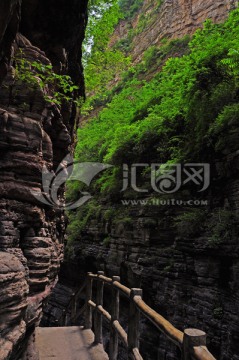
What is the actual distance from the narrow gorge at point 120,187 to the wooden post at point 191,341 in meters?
2.31

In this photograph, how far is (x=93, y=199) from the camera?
53.1 ft

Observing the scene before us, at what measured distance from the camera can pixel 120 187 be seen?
13.2 metres

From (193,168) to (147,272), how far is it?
387 cm

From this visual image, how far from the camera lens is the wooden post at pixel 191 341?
227 cm

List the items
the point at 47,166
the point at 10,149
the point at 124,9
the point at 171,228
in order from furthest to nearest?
the point at 124,9 → the point at 171,228 → the point at 47,166 → the point at 10,149

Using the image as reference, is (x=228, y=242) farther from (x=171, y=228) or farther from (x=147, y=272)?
(x=147, y=272)

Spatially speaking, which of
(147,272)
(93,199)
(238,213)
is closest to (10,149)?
(238,213)

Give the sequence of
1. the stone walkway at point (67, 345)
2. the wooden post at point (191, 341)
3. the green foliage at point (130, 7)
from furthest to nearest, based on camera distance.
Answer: the green foliage at point (130, 7) < the stone walkway at point (67, 345) < the wooden post at point (191, 341)

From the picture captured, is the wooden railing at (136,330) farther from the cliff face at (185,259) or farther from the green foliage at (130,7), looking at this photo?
the green foliage at (130,7)

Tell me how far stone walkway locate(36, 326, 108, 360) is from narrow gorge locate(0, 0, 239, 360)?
0.53 metres

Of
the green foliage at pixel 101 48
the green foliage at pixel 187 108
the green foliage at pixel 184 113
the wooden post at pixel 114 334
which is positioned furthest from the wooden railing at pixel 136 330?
the green foliage at pixel 101 48

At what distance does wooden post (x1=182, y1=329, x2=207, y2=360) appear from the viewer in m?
2.27

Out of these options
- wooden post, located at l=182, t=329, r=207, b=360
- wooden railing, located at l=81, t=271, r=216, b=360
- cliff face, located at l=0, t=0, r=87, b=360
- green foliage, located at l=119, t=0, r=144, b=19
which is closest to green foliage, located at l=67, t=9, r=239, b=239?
wooden railing, located at l=81, t=271, r=216, b=360

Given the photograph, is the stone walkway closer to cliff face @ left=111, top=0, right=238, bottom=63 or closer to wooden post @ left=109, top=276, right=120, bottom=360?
wooden post @ left=109, top=276, right=120, bottom=360
